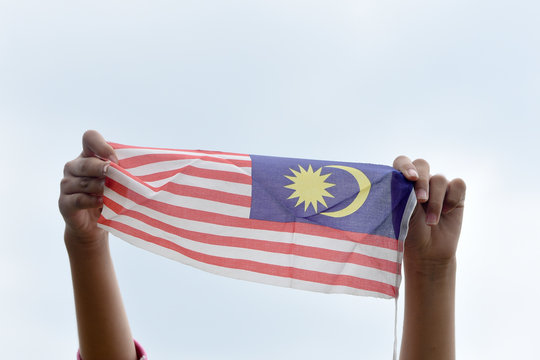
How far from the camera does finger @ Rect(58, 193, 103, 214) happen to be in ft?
13.6

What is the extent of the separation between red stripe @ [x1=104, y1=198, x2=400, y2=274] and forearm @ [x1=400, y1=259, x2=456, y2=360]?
0.25 m

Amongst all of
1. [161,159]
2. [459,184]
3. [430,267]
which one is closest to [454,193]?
[459,184]

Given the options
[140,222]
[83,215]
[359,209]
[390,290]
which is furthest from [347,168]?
[83,215]

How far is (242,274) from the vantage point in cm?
445

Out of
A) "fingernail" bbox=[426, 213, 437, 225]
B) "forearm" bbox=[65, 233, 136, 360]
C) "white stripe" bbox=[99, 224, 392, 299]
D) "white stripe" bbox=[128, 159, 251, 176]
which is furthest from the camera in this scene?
"white stripe" bbox=[128, 159, 251, 176]

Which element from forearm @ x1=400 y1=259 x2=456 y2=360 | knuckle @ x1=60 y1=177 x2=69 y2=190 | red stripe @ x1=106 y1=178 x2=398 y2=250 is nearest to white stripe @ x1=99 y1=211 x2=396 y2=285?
red stripe @ x1=106 y1=178 x2=398 y2=250

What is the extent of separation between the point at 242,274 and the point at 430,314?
1.36 m

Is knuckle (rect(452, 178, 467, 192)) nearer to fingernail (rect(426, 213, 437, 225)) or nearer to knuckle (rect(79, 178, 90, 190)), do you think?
fingernail (rect(426, 213, 437, 225))

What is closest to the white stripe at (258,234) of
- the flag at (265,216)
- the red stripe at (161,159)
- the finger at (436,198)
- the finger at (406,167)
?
the flag at (265,216)

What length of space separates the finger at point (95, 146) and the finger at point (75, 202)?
1.04 ft

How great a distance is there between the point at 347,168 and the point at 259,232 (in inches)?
32.1

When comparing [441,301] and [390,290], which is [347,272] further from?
[441,301]

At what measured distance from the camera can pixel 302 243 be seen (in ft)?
14.6

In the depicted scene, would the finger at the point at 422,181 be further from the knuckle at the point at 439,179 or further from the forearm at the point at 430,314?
the forearm at the point at 430,314
